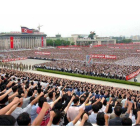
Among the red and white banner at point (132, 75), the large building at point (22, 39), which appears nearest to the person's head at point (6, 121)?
the red and white banner at point (132, 75)

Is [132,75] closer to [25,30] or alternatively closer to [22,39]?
[25,30]

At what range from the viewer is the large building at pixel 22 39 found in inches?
3332

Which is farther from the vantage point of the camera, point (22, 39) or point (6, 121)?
point (22, 39)

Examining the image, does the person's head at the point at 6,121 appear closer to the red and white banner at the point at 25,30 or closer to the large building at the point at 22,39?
the large building at the point at 22,39

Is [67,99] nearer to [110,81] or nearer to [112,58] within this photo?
[110,81]

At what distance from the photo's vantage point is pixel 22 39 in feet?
308

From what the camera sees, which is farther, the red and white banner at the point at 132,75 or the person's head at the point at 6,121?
the red and white banner at the point at 132,75

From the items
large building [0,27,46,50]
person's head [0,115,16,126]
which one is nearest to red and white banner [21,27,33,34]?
large building [0,27,46,50]

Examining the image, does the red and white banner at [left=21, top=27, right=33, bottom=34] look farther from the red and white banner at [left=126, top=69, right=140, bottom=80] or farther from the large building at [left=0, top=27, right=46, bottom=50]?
the red and white banner at [left=126, top=69, right=140, bottom=80]

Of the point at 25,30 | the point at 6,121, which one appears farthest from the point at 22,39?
the point at 6,121

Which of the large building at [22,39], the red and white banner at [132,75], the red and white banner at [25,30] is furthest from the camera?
the red and white banner at [25,30]

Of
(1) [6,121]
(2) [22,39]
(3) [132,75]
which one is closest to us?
(1) [6,121]

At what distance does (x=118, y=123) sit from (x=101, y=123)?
0.51 m

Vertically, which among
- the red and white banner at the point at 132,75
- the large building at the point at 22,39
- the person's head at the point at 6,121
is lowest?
the red and white banner at the point at 132,75
